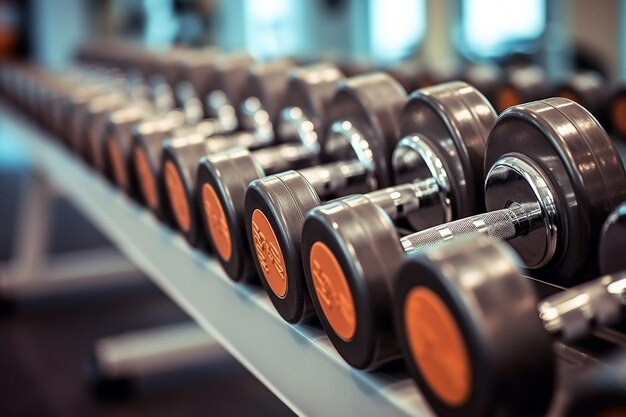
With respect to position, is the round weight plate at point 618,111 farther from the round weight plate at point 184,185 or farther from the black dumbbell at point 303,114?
the round weight plate at point 184,185

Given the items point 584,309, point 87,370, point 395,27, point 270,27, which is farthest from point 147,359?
point 270,27

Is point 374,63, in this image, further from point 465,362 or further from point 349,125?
point 465,362

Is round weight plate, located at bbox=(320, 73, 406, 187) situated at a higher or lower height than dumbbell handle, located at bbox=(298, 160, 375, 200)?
higher

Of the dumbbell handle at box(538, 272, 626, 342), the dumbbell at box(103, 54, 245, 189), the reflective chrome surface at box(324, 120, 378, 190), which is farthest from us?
the dumbbell at box(103, 54, 245, 189)

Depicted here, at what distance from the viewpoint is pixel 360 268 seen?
48cm

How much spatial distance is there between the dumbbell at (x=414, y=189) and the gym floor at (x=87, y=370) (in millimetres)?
1012

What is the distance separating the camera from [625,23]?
277 cm

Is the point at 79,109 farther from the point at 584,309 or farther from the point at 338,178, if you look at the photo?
the point at 584,309

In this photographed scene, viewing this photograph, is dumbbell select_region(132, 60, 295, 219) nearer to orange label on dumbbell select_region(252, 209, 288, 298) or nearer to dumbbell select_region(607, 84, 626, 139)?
orange label on dumbbell select_region(252, 209, 288, 298)

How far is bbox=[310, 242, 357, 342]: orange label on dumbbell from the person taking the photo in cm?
50

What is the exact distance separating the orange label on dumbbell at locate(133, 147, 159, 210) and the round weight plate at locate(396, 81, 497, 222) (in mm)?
379

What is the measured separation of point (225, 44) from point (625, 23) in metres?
3.03

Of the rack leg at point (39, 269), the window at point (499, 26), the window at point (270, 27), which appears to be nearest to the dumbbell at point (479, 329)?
the rack leg at point (39, 269)

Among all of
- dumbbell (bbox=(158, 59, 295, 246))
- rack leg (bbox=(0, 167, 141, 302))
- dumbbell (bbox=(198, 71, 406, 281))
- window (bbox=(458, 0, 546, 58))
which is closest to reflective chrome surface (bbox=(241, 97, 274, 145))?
dumbbell (bbox=(158, 59, 295, 246))
